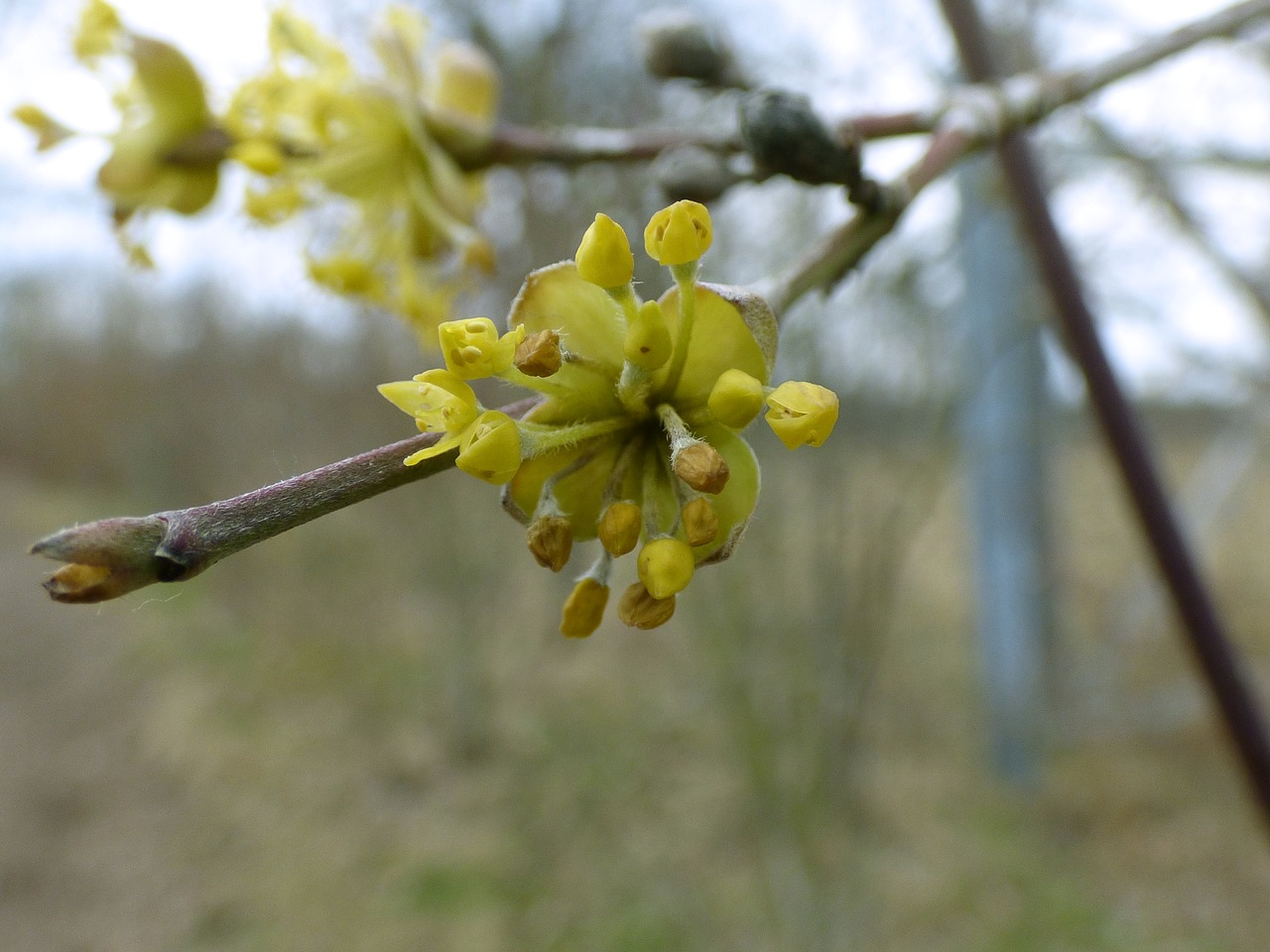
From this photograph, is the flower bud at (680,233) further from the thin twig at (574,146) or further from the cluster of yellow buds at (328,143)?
the cluster of yellow buds at (328,143)

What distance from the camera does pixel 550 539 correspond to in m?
0.42

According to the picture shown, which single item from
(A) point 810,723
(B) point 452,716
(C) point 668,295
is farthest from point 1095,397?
(B) point 452,716

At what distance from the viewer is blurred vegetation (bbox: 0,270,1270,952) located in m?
2.62

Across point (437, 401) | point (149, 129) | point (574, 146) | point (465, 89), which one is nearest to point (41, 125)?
point (149, 129)

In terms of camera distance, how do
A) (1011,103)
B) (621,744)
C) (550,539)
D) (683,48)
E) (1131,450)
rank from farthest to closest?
(621,744) < (1131,450) < (683,48) < (1011,103) < (550,539)

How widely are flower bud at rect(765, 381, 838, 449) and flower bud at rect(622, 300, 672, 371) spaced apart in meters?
0.06

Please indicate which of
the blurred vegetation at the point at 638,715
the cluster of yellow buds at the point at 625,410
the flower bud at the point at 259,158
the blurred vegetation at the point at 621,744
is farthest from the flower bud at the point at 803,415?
the blurred vegetation at the point at 621,744

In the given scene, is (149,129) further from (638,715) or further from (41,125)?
(638,715)

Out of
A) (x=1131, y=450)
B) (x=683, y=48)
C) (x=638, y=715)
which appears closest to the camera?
(x=683, y=48)

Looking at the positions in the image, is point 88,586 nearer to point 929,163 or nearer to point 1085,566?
point 929,163

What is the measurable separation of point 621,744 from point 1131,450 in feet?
10.0

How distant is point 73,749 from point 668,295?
19.5 feet

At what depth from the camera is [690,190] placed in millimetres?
581

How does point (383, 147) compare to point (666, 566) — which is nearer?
point (666, 566)
